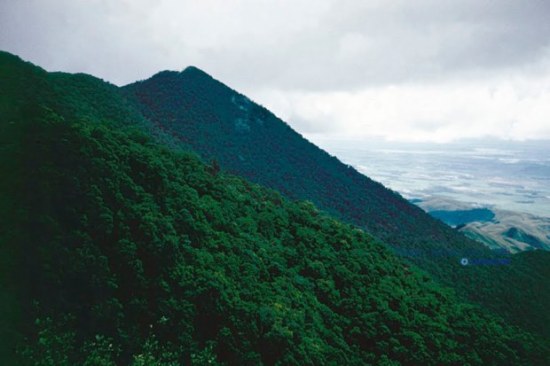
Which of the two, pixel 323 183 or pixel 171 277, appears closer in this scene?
pixel 171 277

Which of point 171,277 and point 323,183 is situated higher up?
point 323,183

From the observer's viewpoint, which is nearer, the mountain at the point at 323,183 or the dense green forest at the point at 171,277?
Result: the dense green forest at the point at 171,277

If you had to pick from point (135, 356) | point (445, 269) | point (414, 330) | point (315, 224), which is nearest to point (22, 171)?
point (135, 356)

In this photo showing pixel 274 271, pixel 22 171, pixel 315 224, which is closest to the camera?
pixel 22 171

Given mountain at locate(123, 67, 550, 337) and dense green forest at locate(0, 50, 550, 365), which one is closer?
dense green forest at locate(0, 50, 550, 365)

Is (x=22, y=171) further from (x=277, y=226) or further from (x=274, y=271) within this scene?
(x=277, y=226)
